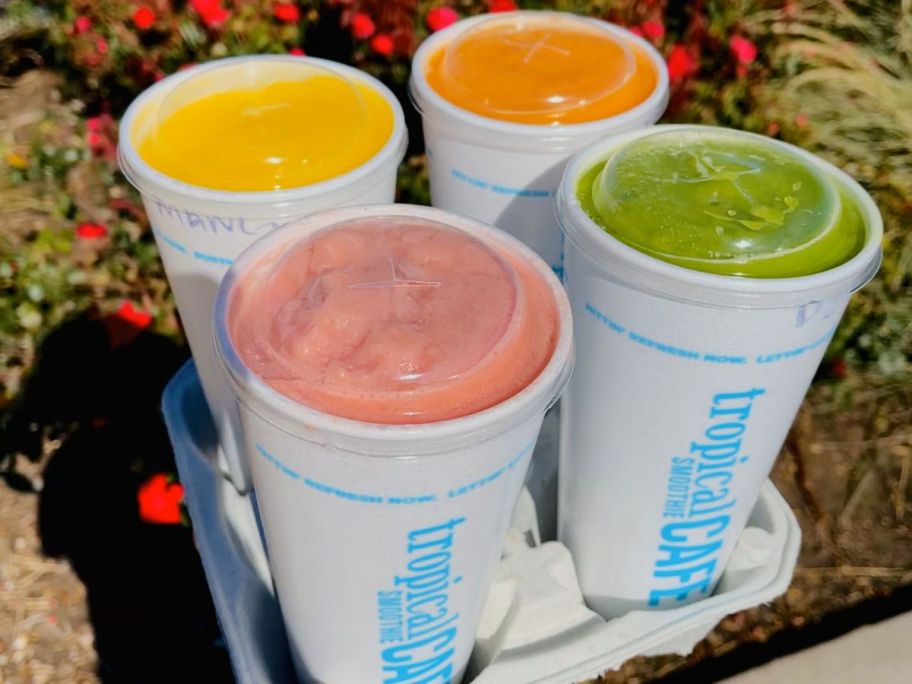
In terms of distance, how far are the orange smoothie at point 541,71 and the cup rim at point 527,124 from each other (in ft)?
0.04

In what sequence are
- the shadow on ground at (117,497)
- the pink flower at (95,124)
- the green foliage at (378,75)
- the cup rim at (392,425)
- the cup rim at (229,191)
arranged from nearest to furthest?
1. the cup rim at (392,425)
2. the cup rim at (229,191)
3. the shadow on ground at (117,497)
4. the green foliage at (378,75)
5. the pink flower at (95,124)

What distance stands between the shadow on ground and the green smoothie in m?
1.53

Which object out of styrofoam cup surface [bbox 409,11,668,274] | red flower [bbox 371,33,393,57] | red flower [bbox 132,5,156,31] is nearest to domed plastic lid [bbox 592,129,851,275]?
styrofoam cup surface [bbox 409,11,668,274]

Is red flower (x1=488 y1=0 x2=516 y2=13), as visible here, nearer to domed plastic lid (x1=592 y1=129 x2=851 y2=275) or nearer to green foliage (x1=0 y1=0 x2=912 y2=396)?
green foliage (x1=0 y1=0 x2=912 y2=396)

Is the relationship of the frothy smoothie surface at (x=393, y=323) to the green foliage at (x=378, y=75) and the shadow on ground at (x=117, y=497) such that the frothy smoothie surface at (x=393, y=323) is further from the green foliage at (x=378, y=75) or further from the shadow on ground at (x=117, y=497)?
the green foliage at (x=378, y=75)

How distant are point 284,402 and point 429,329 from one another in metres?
0.18

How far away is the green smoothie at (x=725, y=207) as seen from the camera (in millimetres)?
1073

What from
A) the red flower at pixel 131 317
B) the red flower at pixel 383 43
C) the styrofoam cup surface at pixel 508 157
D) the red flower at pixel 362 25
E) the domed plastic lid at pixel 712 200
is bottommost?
the red flower at pixel 131 317

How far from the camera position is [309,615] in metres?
1.17

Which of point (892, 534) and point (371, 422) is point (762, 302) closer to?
point (371, 422)

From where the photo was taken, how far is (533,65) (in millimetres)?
1465

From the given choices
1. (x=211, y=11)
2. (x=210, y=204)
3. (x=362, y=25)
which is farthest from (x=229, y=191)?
(x=211, y=11)

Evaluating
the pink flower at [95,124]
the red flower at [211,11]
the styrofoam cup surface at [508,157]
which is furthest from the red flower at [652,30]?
the pink flower at [95,124]

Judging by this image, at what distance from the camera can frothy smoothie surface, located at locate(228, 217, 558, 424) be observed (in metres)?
0.91
